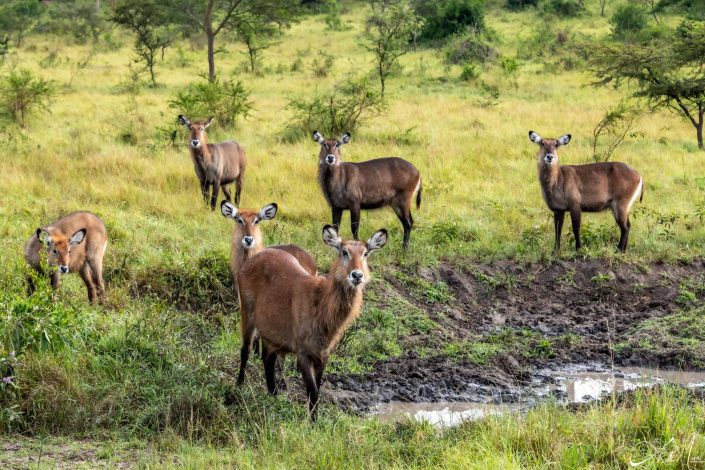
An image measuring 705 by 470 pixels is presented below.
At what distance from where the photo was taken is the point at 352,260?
4844 mm

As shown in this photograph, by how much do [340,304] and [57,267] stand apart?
250cm

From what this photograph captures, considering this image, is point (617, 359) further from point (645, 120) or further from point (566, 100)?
point (566, 100)

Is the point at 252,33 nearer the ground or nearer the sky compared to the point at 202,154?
nearer the sky

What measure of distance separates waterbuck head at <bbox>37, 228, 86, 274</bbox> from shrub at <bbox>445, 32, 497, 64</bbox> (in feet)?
54.9

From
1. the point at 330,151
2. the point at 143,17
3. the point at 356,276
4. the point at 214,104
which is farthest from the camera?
the point at 143,17

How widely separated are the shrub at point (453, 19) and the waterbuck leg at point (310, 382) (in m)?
21.5

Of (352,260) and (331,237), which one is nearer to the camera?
(352,260)

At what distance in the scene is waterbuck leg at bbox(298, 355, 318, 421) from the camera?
5.02 meters

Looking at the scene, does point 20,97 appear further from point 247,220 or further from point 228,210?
point 247,220

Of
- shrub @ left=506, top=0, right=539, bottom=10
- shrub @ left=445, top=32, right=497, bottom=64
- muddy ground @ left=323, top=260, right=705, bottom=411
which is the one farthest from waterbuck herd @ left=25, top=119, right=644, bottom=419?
shrub @ left=506, top=0, right=539, bottom=10

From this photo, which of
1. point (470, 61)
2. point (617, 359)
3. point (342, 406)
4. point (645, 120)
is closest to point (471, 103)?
point (645, 120)

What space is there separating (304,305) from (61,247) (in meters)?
2.36

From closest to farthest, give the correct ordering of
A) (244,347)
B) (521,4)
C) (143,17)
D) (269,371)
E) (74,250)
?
(269,371) < (244,347) < (74,250) < (143,17) < (521,4)

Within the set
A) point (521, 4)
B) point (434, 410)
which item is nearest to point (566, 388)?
point (434, 410)
